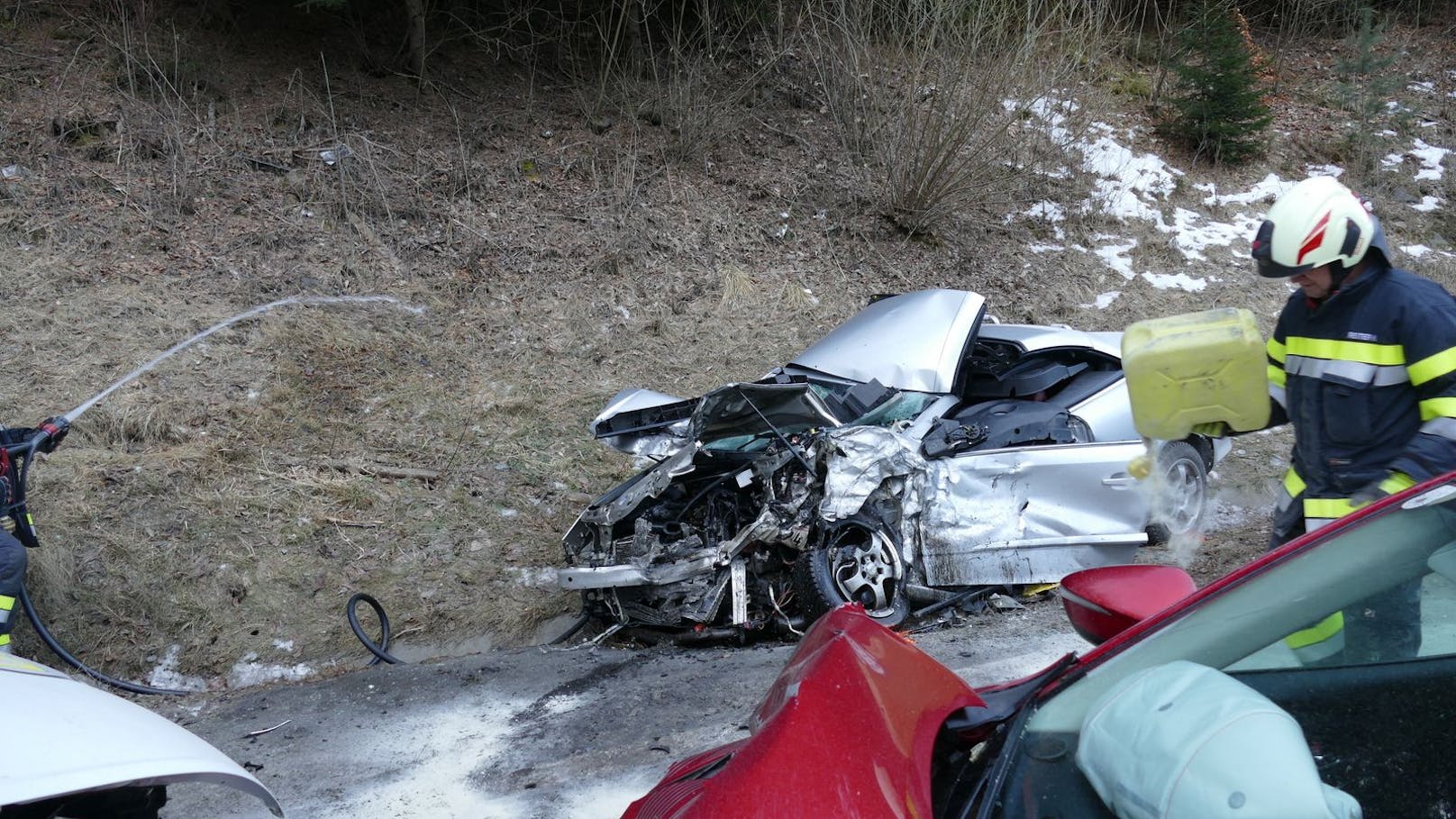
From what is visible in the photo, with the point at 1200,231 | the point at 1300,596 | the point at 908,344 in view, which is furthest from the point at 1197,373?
the point at 1200,231

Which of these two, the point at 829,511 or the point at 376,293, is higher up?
the point at 829,511

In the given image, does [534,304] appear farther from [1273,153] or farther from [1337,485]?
[1273,153]

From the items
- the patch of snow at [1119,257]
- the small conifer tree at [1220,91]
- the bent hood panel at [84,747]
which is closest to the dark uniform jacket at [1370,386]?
the bent hood panel at [84,747]

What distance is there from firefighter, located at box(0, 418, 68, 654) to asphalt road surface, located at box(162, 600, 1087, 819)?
855 millimetres

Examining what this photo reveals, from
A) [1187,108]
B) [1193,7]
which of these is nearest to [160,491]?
[1187,108]

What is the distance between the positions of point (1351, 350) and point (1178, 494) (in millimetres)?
2833

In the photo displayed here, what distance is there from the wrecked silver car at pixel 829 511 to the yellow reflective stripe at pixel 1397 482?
1.78 m

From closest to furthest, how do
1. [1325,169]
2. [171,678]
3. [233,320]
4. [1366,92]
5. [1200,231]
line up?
[171,678]
[233,320]
[1200,231]
[1325,169]
[1366,92]

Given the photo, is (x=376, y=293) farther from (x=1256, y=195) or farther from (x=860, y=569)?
(x=1256, y=195)

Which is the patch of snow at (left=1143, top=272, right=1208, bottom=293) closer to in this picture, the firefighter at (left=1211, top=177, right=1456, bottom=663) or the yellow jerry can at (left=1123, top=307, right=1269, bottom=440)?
the yellow jerry can at (left=1123, top=307, right=1269, bottom=440)

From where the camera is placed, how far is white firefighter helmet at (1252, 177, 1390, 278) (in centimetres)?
274

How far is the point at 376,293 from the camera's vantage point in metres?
7.93

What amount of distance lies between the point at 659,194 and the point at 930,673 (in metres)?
8.22

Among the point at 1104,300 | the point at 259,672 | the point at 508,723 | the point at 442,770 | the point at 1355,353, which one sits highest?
the point at 1355,353
